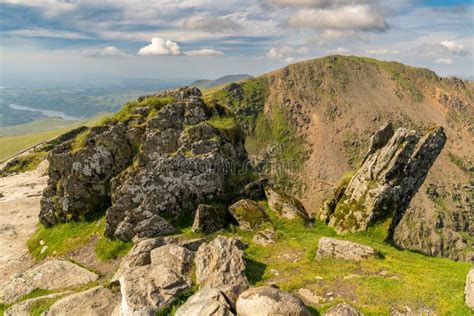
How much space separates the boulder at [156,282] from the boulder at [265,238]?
742 cm

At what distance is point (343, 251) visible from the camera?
23.4m

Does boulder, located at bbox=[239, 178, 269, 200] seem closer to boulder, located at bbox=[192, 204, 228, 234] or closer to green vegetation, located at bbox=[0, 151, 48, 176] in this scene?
boulder, located at bbox=[192, 204, 228, 234]

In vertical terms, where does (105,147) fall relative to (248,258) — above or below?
above

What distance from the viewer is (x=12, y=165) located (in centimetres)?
A: 11488

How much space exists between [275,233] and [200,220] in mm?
6544

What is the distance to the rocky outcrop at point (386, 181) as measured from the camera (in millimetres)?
32188

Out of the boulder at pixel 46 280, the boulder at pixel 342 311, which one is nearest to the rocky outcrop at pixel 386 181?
the boulder at pixel 342 311

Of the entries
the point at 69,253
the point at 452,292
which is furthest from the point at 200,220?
the point at 452,292

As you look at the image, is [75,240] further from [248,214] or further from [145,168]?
[248,214]

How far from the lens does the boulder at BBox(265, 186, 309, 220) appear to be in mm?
31797

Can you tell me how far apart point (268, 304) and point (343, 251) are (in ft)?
34.4

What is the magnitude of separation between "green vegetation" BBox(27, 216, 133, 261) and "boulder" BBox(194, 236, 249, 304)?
1171cm

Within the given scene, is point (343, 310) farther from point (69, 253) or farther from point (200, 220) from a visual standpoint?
point (69, 253)

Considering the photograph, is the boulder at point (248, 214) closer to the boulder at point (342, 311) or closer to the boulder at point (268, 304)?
the boulder at point (268, 304)
